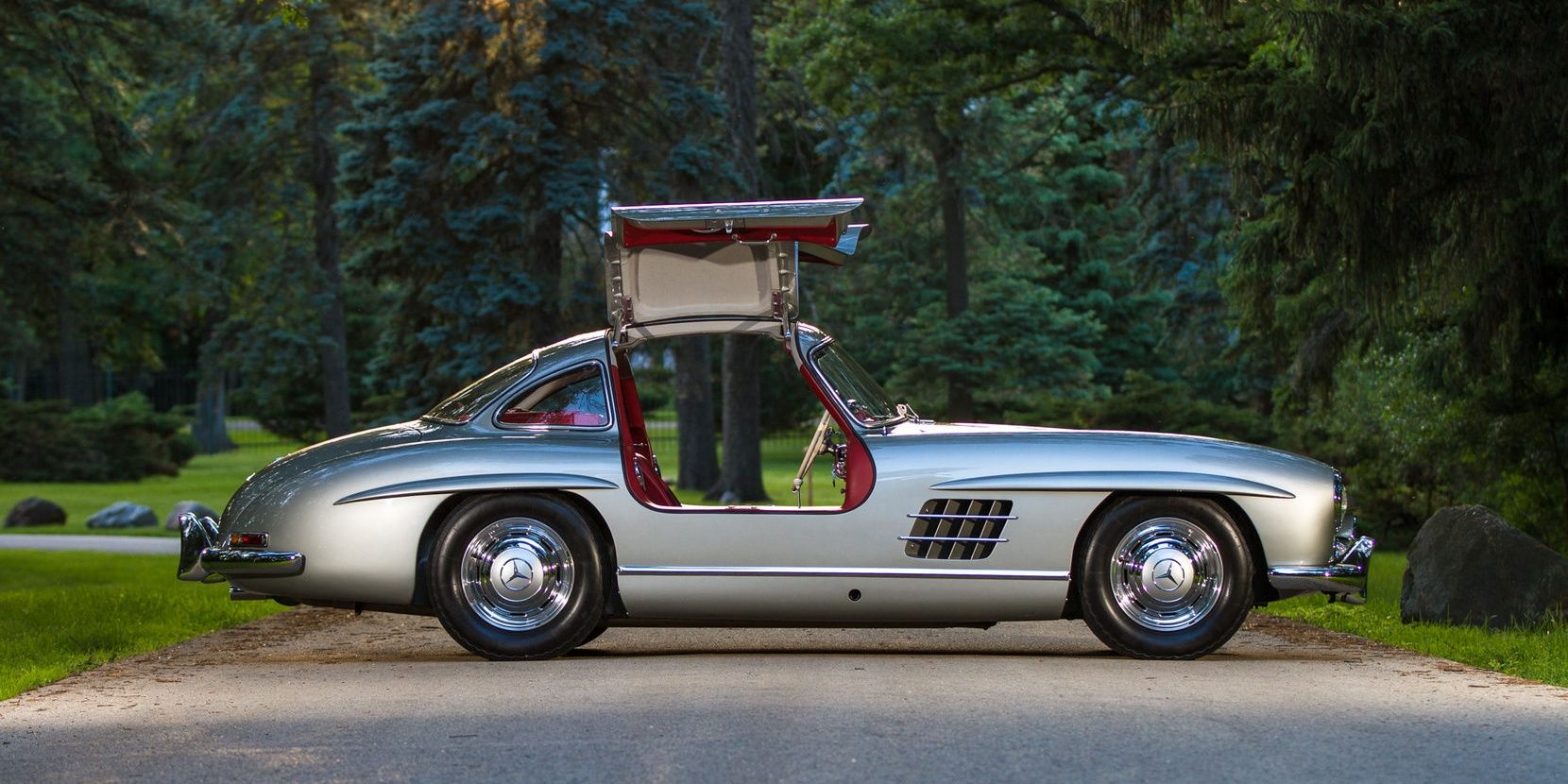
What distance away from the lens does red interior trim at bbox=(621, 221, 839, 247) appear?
9.95m

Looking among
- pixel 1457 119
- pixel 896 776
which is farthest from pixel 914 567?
pixel 1457 119

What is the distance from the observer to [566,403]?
9.91 metres

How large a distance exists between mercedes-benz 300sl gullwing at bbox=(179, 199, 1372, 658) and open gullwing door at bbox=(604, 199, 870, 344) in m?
0.25

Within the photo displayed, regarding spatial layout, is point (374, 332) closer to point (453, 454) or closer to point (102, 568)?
point (102, 568)

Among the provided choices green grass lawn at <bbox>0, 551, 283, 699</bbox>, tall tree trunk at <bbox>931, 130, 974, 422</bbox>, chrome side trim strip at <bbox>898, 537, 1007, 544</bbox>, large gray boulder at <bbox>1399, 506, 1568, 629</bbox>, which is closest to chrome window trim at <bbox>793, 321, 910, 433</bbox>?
chrome side trim strip at <bbox>898, 537, 1007, 544</bbox>

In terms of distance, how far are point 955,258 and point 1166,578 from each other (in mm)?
30790

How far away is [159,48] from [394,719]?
14.3m

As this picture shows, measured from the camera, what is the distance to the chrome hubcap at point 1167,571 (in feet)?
30.3

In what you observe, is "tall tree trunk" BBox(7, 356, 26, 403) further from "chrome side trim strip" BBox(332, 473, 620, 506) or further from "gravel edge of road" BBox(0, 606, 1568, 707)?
"chrome side trim strip" BBox(332, 473, 620, 506)

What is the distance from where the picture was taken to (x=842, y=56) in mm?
23234

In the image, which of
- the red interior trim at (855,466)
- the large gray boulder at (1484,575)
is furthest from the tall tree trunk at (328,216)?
the large gray boulder at (1484,575)

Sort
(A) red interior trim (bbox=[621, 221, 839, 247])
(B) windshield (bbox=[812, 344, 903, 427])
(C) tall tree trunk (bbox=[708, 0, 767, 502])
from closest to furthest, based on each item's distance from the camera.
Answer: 1. (B) windshield (bbox=[812, 344, 903, 427])
2. (A) red interior trim (bbox=[621, 221, 839, 247])
3. (C) tall tree trunk (bbox=[708, 0, 767, 502])

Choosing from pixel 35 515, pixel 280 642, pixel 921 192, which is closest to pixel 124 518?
pixel 35 515

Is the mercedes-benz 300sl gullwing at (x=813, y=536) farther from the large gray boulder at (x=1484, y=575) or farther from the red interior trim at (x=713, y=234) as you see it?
the large gray boulder at (x=1484, y=575)
